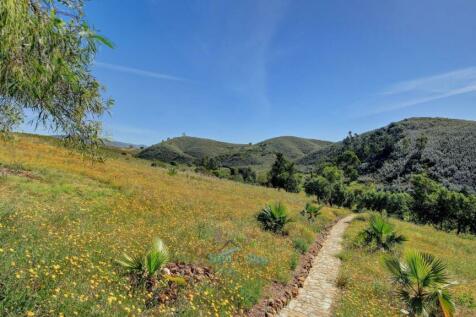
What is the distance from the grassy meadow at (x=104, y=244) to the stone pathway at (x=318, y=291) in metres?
0.90

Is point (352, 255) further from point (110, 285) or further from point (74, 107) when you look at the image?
point (74, 107)

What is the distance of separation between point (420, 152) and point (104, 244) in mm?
108550

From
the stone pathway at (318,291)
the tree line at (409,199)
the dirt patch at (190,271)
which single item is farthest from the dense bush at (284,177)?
the dirt patch at (190,271)

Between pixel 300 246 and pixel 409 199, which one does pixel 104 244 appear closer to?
pixel 300 246

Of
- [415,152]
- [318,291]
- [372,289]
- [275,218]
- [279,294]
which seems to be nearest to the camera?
[279,294]

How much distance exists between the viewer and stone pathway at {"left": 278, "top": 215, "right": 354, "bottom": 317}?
26.5ft

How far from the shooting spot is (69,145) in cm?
499

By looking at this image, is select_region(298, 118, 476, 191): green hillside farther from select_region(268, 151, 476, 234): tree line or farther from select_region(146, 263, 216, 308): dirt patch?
select_region(146, 263, 216, 308): dirt patch

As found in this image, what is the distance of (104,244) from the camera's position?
26.3 feet

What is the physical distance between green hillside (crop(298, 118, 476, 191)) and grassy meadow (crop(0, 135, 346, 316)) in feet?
254

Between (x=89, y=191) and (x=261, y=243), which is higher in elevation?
(x=89, y=191)

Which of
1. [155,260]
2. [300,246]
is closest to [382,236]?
[300,246]

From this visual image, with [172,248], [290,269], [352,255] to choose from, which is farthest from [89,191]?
[352,255]

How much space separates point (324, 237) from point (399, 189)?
67.1 metres
